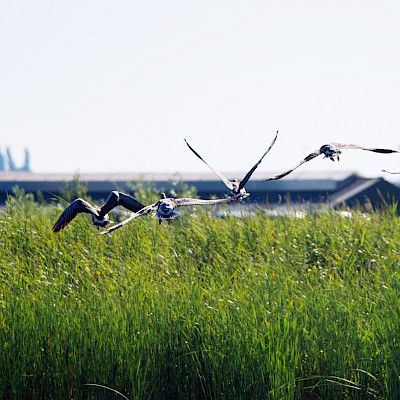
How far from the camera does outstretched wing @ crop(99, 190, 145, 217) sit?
11.8 feet

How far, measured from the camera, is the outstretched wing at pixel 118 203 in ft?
11.8

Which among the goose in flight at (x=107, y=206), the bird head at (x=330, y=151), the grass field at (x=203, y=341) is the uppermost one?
the bird head at (x=330, y=151)

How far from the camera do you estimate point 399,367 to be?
21.4ft

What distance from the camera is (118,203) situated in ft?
12.1

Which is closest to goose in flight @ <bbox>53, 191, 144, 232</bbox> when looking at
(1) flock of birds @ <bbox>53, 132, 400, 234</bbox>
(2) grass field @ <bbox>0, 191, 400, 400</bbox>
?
(1) flock of birds @ <bbox>53, 132, 400, 234</bbox>

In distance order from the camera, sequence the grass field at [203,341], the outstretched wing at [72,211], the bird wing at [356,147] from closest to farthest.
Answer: the outstretched wing at [72,211] < the bird wing at [356,147] < the grass field at [203,341]

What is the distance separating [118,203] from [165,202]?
306 millimetres

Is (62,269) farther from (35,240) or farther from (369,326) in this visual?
(369,326)

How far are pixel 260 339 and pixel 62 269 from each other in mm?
3989

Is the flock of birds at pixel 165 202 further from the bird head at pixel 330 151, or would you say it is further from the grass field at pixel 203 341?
the grass field at pixel 203 341

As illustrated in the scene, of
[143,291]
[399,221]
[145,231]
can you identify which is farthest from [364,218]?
[143,291]

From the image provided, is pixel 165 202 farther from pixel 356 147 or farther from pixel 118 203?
pixel 356 147

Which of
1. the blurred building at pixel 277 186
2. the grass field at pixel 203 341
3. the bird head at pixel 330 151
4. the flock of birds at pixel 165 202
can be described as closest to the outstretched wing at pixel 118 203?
the flock of birds at pixel 165 202

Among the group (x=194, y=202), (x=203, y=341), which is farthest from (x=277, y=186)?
(x=194, y=202)
